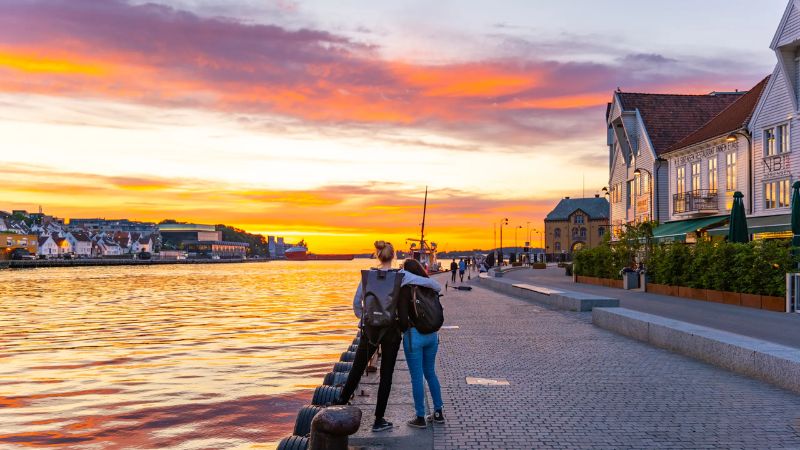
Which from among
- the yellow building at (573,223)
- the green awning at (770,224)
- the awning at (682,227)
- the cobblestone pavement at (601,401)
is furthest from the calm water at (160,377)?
the yellow building at (573,223)

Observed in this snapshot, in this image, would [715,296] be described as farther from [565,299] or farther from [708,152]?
[708,152]

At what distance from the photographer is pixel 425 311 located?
7984 millimetres

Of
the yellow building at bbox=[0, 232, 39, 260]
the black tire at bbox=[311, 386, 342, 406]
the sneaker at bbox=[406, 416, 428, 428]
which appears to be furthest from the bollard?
the yellow building at bbox=[0, 232, 39, 260]

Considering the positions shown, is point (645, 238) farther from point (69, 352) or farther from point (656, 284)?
point (69, 352)

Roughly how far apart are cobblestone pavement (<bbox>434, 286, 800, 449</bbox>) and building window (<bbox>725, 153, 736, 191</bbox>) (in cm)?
2668

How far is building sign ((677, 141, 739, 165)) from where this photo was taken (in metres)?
39.7

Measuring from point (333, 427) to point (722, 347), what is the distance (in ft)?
29.0

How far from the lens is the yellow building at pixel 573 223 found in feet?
533

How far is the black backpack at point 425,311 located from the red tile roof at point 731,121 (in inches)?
1372

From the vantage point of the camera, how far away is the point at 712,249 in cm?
2800

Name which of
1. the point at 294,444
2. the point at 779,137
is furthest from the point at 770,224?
the point at 294,444

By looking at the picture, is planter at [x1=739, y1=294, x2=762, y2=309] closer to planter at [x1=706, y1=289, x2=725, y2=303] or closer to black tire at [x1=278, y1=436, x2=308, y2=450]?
planter at [x1=706, y1=289, x2=725, y2=303]

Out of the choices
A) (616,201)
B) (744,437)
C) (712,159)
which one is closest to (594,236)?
(616,201)

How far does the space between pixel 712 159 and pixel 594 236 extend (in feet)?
401
